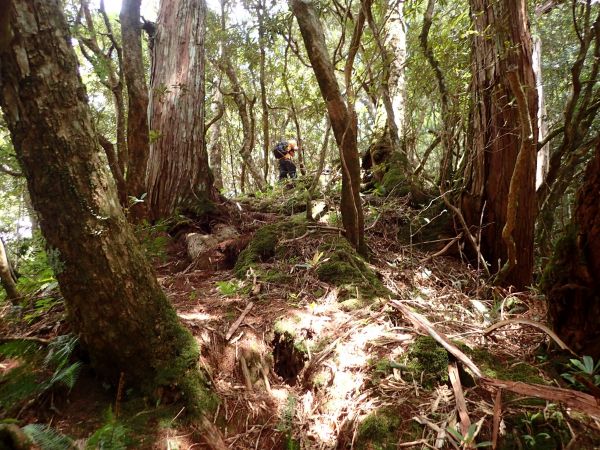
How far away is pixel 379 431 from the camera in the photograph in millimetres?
1607

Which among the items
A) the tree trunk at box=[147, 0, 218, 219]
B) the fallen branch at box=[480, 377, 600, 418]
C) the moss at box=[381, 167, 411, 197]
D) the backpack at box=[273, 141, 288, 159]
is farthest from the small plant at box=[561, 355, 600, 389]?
the backpack at box=[273, 141, 288, 159]

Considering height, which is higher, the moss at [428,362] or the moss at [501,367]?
the moss at [428,362]

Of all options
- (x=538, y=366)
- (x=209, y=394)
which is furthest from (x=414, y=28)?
(x=209, y=394)

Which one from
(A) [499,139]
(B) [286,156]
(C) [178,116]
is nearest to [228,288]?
(C) [178,116]

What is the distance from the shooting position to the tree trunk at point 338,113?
2.72 metres

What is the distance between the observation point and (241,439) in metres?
1.78

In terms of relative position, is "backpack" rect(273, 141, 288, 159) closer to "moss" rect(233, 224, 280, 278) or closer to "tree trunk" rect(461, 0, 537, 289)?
"moss" rect(233, 224, 280, 278)

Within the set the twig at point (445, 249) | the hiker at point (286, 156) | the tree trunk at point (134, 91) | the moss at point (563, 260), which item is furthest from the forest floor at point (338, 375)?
the hiker at point (286, 156)

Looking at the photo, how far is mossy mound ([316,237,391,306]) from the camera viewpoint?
2.76 meters

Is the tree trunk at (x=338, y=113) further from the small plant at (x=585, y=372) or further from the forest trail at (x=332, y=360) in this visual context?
the small plant at (x=585, y=372)

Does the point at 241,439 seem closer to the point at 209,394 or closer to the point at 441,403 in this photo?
the point at 209,394

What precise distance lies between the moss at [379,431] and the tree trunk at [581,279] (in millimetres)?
918

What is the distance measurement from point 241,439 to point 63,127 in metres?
1.59

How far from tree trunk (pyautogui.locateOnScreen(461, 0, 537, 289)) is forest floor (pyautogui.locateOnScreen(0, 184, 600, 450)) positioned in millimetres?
848
